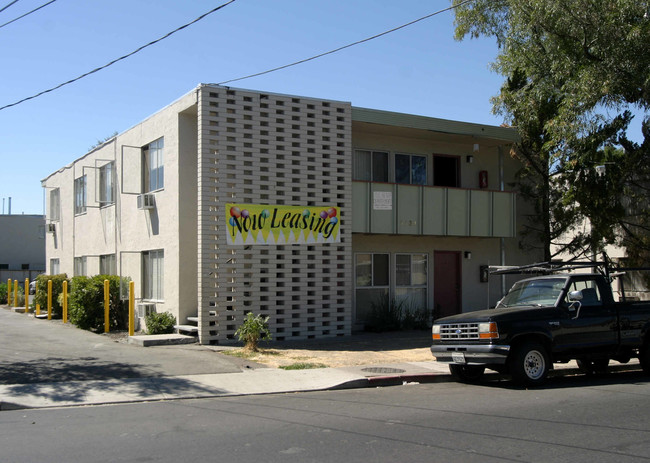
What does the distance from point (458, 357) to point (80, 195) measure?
62.5 ft

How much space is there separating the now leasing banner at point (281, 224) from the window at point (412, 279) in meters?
3.33

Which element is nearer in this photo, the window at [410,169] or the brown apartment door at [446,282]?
the window at [410,169]

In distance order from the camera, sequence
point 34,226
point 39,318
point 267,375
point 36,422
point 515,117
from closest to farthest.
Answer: point 36,422 → point 267,375 → point 515,117 → point 39,318 → point 34,226

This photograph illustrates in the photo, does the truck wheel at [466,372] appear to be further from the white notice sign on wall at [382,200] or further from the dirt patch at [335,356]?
the white notice sign on wall at [382,200]

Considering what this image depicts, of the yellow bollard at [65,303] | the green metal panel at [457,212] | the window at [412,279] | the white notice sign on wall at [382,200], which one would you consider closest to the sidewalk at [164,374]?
the window at [412,279]

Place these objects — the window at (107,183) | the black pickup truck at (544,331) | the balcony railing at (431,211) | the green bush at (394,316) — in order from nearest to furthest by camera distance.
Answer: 1. the black pickup truck at (544,331)
2. the balcony railing at (431,211)
3. the green bush at (394,316)
4. the window at (107,183)

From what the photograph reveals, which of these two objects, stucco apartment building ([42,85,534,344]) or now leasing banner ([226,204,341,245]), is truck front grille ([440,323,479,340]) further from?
now leasing banner ([226,204,341,245])

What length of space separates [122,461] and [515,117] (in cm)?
1515

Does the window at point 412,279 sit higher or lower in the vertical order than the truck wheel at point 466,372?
higher

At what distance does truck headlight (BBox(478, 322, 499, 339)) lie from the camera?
1048cm

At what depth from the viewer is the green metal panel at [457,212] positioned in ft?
62.6

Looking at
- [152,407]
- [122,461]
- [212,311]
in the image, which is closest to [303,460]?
[122,461]

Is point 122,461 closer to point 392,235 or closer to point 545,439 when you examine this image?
point 545,439

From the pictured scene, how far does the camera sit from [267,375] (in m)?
11.9
